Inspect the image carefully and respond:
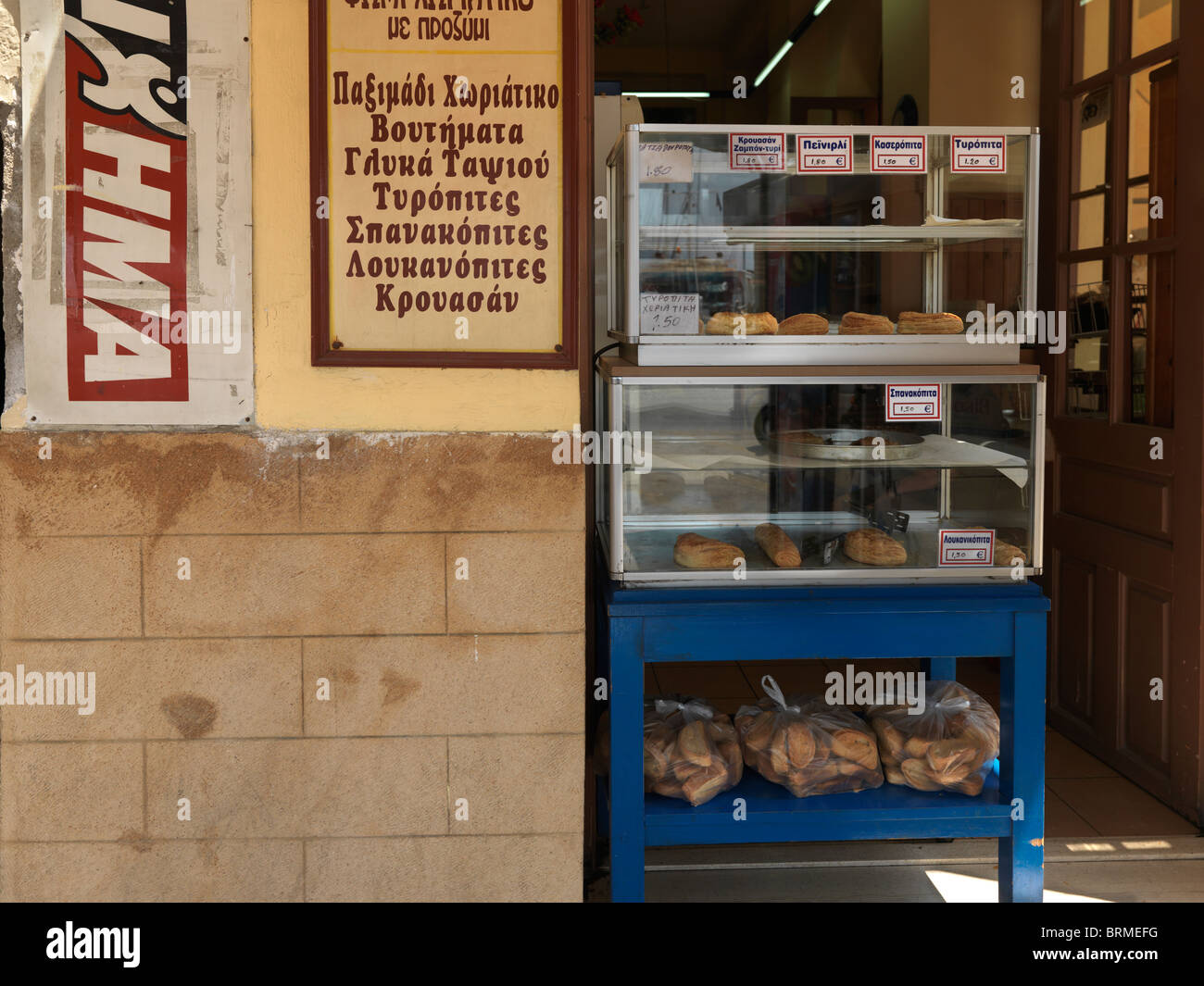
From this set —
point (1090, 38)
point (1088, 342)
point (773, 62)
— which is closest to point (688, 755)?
point (1088, 342)

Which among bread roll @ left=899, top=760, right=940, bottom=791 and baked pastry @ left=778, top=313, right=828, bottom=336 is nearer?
baked pastry @ left=778, top=313, right=828, bottom=336

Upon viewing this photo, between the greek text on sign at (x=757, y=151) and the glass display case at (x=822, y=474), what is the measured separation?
1.50 ft

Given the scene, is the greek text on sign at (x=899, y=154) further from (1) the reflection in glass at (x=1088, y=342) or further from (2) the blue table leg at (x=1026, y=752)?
(1) the reflection in glass at (x=1088, y=342)

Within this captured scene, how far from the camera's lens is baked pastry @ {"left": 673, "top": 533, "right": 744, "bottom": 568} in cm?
256

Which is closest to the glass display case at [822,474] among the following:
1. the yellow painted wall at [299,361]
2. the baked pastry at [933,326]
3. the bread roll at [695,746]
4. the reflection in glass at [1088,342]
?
the baked pastry at [933,326]

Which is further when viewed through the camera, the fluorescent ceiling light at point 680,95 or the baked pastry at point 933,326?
the fluorescent ceiling light at point 680,95

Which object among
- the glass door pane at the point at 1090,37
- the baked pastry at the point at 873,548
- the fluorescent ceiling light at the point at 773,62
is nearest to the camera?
the baked pastry at the point at 873,548

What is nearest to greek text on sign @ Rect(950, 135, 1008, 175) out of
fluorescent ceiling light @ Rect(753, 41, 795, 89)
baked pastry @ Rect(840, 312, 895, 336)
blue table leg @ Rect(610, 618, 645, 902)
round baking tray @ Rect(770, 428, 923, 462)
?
baked pastry @ Rect(840, 312, 895, 336)

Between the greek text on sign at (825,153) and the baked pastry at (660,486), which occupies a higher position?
the greek text on sign at (825,153)

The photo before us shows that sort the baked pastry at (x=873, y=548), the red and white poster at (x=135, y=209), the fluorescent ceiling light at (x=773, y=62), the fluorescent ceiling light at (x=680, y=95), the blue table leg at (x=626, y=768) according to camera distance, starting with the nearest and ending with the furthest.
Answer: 1. the red and white poster at (x=135, y=209)
2. the blue table leg at (x=626, y=768)
3. the baked pastry at (x=873, y=548)
4. the fluorescent ceiling light at (x=773, y=62)
5. the fluorescent ceiling light at (x=680, y=95)

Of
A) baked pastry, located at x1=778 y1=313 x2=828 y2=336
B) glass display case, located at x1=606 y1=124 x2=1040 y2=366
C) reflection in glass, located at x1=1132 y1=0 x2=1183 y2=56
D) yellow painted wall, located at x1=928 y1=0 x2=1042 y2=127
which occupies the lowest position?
baked pastry, located at x1=778 y1=313 x2=828 y2=336

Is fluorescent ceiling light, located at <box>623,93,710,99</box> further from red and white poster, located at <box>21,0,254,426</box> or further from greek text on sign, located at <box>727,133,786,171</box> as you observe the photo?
red and white poster, located at <box>21,0,254,426</box>

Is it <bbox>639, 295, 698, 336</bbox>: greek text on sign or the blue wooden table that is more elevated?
<bbox>639, 295, 698, 336</bbox>: greek text on sign

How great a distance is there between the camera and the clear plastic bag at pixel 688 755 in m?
2.60
